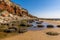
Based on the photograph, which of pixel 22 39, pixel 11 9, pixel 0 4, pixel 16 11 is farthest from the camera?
pixel 16 11

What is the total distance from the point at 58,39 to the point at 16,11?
9470 cm

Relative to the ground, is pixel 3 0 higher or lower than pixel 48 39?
higher

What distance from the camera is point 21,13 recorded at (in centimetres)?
12175

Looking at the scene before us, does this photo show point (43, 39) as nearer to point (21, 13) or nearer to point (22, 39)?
point (22, 39)

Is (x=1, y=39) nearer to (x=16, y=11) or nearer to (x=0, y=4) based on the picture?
(x=0, y=4)

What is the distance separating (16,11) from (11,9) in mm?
7968

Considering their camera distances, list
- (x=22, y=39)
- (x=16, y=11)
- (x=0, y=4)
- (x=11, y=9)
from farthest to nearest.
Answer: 1. (x=16, y=11)
2. (x=11, y=9)
3. (x=0, y=4)
4. (x=22, y=39)

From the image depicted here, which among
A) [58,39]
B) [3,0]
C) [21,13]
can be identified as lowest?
[58,39]

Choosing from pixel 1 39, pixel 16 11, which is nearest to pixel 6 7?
pixel 16 11

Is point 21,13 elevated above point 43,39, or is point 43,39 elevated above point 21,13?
point 21,13

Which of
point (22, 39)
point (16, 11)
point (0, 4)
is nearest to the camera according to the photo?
point (22, 39)

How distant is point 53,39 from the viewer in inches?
937

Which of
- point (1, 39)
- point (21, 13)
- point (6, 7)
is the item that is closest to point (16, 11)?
point (21, 13)

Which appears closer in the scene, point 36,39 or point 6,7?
point 36,39
